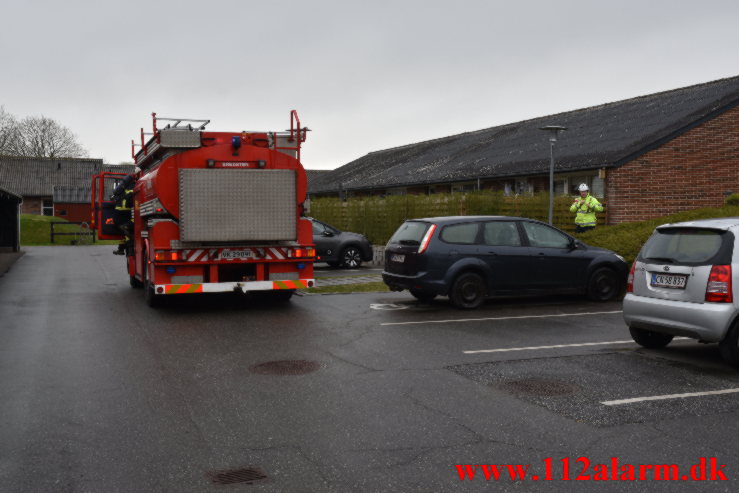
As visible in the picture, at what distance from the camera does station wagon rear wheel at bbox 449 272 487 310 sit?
12.1 m

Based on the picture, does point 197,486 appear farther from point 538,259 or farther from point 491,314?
point 538,259

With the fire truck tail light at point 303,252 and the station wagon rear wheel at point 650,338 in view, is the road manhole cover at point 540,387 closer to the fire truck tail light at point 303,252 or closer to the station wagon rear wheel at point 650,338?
the station wagon rear wheel at point 650,338

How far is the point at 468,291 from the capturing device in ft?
40.0

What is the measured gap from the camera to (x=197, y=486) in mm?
4277

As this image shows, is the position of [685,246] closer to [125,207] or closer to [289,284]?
[289,284]

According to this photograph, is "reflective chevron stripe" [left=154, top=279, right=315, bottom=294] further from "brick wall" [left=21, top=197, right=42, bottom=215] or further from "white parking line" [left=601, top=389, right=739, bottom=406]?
"brick wall" [left=21, top=197, right=42, bottom=215]

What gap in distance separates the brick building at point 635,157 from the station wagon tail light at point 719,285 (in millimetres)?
14121

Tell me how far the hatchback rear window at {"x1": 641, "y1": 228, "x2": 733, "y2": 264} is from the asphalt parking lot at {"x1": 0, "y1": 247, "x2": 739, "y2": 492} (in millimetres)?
1164

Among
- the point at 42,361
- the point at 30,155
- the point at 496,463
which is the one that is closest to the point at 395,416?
the point at 496,463

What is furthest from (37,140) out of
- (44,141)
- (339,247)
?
(339,247)

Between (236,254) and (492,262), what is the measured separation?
4.45 m

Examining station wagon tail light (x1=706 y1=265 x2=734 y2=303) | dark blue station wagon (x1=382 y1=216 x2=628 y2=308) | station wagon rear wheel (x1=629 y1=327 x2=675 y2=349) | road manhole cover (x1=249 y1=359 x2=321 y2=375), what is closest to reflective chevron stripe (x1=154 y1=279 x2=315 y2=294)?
dark blue station wagon (x1=382 y1=216 x2=628 y2=308)

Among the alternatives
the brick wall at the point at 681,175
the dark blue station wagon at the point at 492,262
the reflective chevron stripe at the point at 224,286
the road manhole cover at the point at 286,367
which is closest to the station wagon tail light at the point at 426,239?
the dark blue station wagon at the point at 492,262

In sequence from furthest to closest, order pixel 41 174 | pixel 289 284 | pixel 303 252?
pixel 41 174 → pixel 303 252 → pixel 289 284
